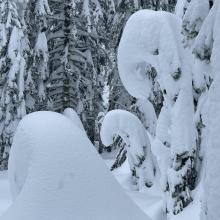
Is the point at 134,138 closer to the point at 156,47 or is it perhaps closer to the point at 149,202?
the point at 149,202

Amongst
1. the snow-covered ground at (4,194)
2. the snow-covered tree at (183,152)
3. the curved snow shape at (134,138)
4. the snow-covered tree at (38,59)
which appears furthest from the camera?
the snow-covered tree at (38,59)

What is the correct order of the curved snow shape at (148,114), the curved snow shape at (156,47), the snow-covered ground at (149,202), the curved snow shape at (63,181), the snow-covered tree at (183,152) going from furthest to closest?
1. the curved snow shape at (148,114)
2. the curved snow shape at (156,47)
3. the snow-covered tree at (183,152)
4. the snow-covered ground at (149,202)
5. the curved snow shape at (63,181)

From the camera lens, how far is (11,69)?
18734mm

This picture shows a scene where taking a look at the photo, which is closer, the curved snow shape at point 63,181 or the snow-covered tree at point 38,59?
the curved snow shape at point 63,181

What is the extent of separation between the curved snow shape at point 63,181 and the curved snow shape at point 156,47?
4349mm

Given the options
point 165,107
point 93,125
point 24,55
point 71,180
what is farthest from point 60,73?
point 71,180

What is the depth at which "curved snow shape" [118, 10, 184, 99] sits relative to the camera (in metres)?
8.50

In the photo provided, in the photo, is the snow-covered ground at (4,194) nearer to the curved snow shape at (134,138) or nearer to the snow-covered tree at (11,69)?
the snow-covered tree at (11,69)

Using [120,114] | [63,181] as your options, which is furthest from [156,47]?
[63,181]

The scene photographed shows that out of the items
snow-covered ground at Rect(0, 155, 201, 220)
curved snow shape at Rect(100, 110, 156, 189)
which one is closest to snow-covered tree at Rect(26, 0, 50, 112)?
snow-covered ground at Rect(0, 155, 201, 220)

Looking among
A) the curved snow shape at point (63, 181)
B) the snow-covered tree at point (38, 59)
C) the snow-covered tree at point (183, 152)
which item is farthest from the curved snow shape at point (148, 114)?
the curved snow shape at point (63, 181)

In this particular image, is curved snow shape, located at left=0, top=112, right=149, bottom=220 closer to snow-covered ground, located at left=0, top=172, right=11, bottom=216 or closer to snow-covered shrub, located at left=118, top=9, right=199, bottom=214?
snow-covered shrub, located at left=118, top=9, right=199, bottom=214

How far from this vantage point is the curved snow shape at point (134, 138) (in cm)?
1166

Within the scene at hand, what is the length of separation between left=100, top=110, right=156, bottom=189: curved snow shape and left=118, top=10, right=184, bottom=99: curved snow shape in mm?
2839
